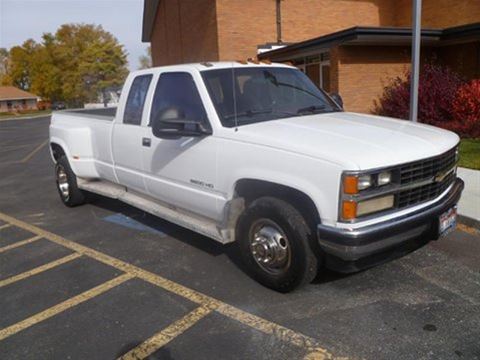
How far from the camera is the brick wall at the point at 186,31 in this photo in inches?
784

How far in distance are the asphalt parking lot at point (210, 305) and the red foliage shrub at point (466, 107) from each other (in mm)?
7776

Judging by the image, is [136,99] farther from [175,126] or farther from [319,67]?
[319,67]

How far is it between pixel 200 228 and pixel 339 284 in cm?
139

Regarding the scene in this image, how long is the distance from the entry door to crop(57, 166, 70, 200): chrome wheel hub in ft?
8.01

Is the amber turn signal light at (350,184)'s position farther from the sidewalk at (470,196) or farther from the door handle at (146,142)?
the sidewalk at (470,196)

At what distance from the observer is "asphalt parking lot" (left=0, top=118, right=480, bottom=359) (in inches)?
129

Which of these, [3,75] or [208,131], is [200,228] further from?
[3,75]

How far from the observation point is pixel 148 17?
35.9m

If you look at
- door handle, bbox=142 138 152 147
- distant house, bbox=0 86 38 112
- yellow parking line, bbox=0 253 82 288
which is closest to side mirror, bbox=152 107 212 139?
door handle, bbox=142 138 152 147

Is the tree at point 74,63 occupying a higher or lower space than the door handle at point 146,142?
higher

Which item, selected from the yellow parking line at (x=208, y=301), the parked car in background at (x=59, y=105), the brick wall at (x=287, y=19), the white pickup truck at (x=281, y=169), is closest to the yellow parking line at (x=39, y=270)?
the yellow parking line at (x=208, y=301)

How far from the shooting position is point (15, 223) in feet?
22.0

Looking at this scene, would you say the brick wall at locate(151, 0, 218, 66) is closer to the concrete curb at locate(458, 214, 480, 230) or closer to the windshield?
the windshield

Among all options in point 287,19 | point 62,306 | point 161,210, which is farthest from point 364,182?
point 287,19
